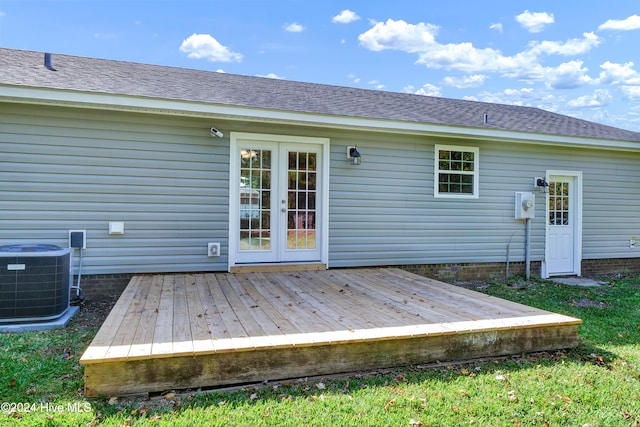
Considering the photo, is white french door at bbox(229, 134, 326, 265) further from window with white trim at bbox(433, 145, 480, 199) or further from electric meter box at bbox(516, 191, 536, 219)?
electric meter box at bbox(516, 191, 536, 219)

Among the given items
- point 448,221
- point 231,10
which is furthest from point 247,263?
point 231,10

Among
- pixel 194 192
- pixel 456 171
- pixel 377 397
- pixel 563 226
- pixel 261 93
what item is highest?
pixel 261 93

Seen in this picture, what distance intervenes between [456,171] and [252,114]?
3655 mm

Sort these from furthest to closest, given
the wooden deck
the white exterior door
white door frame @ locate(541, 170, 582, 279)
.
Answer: the white exterior door < white door frame @ locate(541, 170, 582, 279) < the wooden deck

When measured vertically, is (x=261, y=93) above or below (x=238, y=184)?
above

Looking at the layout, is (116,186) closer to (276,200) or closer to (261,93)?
(276,200)

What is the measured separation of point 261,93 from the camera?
638 centimetres

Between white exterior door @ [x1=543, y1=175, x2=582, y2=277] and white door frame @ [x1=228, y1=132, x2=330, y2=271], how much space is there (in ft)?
14.6

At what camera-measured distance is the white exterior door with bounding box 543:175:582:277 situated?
7719 millimetres

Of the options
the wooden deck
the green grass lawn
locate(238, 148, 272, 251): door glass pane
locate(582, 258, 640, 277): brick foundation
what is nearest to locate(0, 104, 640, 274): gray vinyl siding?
locate(238, 148, 272, 251): door glass pane

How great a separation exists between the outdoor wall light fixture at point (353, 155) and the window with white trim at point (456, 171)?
144 cm

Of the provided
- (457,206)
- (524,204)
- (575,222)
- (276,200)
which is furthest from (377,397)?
(575,222)

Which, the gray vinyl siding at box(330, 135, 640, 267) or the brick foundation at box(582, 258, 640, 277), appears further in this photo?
the brick foundation at box(582, 258, 640, 277)

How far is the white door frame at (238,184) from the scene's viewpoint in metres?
5.71
